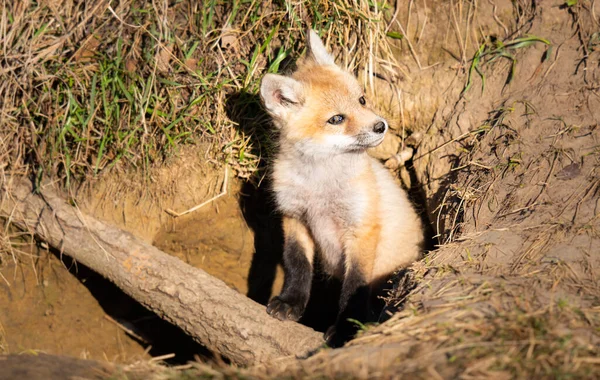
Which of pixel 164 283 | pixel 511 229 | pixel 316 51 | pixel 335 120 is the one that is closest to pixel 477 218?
pixel 511 229

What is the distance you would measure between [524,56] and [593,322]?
8.46ft

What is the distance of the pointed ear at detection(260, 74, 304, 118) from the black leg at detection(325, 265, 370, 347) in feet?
3.99

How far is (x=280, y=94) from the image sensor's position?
3.66 m

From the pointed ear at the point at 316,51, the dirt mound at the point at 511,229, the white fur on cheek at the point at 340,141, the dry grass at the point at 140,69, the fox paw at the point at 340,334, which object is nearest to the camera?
the dirt mound at the point at 511,229

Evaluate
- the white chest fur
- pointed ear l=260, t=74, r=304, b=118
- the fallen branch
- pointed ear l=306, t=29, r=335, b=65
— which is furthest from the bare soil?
pointed ear l=260, t=74, r=304, b=118

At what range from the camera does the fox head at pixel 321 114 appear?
11.8 feet

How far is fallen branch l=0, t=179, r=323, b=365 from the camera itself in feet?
11.2

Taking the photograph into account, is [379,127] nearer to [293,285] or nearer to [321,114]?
[321,114]

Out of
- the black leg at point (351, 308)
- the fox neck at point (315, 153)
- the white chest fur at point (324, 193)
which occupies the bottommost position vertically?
the black leg at point (351, 308)

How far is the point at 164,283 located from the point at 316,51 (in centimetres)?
207

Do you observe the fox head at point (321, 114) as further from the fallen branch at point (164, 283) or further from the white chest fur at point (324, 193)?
the fallen branch at point (164, 283)

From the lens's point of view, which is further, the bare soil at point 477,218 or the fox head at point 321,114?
the fox head at point 321,114

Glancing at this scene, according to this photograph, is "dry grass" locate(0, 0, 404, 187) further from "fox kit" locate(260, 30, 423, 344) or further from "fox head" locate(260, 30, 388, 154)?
"fox head" locate(260, 30, 388, 154)

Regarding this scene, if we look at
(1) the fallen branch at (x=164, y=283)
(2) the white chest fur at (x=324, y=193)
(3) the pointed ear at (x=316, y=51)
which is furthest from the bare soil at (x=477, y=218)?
(3) the pointed ear at (x=316, y=51)
